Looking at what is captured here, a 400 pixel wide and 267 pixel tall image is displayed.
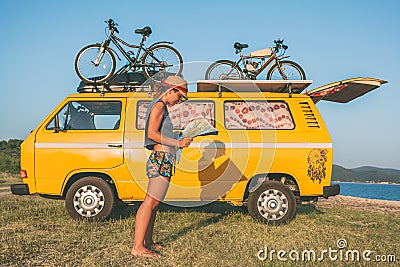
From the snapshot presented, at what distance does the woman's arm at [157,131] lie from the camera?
4363mm

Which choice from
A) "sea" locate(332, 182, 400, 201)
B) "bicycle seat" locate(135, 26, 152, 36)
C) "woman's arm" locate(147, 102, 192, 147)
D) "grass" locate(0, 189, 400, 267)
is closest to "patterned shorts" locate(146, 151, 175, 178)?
"woman's arm" locate(147, 102, 192, 147)

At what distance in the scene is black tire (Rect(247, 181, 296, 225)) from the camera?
6.51m

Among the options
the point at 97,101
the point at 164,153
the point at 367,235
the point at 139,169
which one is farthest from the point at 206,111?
the point at 367,235

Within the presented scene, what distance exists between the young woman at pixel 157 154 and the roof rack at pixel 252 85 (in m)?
2.38

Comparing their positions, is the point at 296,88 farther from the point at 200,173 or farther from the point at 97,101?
the point at 97,101

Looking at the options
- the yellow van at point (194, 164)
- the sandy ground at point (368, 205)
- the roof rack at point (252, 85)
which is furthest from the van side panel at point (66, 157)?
the sandy ground at point (368, 205)

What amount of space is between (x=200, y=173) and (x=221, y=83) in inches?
68.1

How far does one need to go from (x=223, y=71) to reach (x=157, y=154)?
4448 mm

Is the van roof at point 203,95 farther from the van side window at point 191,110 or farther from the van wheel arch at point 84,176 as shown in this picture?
the van wheel arch at point 84,176

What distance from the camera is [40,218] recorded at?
22.7ft

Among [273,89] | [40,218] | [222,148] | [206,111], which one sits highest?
[273,89]

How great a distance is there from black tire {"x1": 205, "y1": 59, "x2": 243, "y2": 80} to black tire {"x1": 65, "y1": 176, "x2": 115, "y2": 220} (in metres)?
3.34

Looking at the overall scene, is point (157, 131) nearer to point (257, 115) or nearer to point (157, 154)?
point (157, 154)

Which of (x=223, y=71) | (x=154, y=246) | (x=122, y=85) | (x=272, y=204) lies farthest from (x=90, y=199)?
(x=223, y=71)
